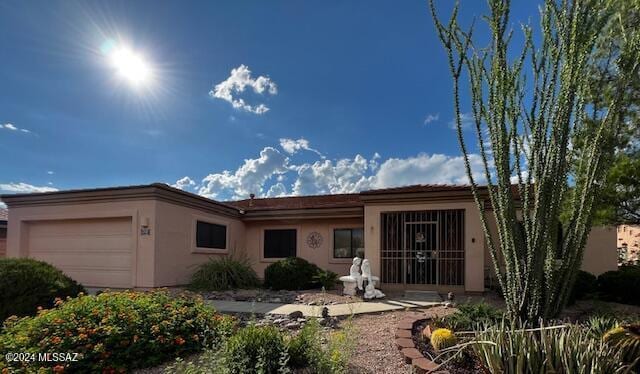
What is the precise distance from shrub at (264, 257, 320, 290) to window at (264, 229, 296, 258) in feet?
10.6

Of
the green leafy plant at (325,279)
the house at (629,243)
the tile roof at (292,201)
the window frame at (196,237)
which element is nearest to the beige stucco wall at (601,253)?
the house at (629,243)

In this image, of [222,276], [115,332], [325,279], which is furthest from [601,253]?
[115,332]

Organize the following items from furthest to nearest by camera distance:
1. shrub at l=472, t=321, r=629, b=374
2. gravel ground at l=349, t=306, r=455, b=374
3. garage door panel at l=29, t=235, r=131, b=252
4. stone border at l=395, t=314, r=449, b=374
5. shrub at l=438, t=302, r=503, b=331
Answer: garage door panel at l=29, t=235, r=131, b=252
shrub at l=438, t=302, r=503, b=331
gravel ground at l=349, t=306, r=455, b=374
stone border at l=395, t=314, r=449, b=374
shrub at l=472, t=321, r=629, b=374

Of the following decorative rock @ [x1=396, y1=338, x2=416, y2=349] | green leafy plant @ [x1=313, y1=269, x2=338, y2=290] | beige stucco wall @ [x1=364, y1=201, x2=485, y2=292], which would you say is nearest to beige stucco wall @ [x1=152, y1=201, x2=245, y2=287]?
green leafy plant @ [x1=313, y1=269, x2=338, y2=290]

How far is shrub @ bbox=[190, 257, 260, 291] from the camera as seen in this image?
41.6ft

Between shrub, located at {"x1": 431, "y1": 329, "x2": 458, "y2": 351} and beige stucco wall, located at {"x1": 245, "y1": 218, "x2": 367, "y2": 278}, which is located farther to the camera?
beige stucco wall, located at {"x1": 245, "y1": 218, "x2": 367, "y2": 278}

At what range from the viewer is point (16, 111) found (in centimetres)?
1080

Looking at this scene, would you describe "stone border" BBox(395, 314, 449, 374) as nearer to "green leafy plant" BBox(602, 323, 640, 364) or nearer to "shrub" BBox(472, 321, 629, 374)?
"shrub" BBox(472, 321, 629, 374)

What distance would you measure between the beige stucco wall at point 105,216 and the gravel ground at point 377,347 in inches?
283

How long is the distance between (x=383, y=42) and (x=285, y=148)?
6679 millimetres

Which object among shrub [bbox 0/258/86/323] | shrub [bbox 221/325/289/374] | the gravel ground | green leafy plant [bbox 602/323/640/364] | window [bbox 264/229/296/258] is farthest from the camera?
window [bbox 264/229/296/258]

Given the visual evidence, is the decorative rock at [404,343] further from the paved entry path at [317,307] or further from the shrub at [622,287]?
the shrub at [622,287]

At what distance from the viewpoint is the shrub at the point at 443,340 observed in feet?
16.1

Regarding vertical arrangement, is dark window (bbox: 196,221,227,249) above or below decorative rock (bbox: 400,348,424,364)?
above
